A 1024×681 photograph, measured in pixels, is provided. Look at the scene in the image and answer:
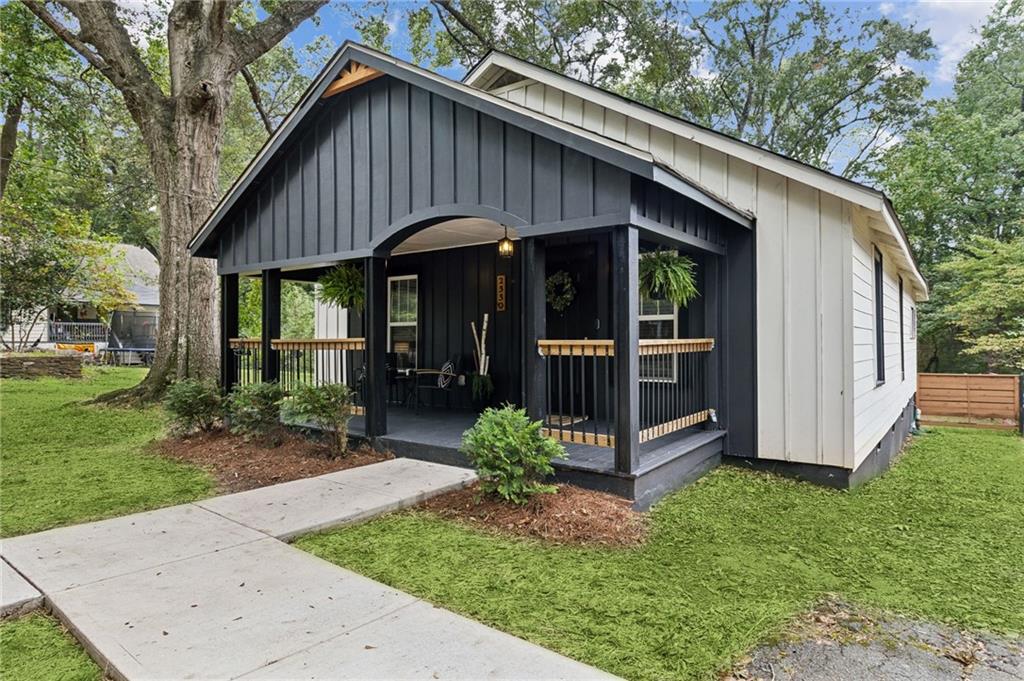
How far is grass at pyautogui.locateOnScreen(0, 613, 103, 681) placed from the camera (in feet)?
7.17

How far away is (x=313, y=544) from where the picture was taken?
11.9ft

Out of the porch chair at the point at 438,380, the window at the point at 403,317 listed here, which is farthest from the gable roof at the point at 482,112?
the porch chair at the point at 438,380

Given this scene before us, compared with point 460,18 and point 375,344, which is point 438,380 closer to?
point 375,344

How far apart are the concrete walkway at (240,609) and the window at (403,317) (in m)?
5.16

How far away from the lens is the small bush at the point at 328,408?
5.82 metres

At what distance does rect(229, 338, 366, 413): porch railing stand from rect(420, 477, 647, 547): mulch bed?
8.37 feet

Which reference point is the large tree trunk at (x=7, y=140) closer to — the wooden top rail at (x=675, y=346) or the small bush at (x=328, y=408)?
the small bush at (x=328, y=408)

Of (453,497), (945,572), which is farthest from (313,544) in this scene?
(945,572)

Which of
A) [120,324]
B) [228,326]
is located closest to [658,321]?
[228,326]

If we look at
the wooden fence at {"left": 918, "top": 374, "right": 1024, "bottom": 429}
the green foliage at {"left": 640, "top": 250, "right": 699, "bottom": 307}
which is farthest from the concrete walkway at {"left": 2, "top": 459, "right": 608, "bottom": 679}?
the wooden fence at {"left": 918, "top": 374, "right": 1024, "bottom": 429}

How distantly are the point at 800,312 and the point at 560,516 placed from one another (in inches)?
126

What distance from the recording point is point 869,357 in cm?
607

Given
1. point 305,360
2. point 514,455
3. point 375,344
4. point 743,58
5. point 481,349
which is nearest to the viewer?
point 514,455

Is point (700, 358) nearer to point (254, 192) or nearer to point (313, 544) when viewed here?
point (313, 544)
